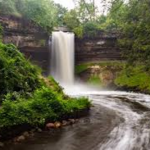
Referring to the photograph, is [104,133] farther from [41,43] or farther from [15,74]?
[41,43]

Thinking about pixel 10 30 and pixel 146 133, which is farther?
pixel 10 30

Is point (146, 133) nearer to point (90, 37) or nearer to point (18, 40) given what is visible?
point (18, 40)

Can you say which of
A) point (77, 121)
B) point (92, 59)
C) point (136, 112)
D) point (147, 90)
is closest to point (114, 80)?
point (92, 59)

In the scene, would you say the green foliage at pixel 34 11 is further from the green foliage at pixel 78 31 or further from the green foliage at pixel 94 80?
the green foliage at pixel 94 80

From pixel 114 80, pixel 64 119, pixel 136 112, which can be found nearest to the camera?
pixel 64 119

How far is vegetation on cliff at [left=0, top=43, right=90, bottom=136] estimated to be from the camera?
41.7ft

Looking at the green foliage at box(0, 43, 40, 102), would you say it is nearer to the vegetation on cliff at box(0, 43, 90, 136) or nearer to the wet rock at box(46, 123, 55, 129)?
the vegetation on cliff at box(0, 43, 90, 136)

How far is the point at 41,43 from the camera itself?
39562 millimetres

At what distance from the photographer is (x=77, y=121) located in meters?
15.6

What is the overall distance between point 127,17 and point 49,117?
7.48m

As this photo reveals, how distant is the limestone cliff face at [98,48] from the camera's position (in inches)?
1719

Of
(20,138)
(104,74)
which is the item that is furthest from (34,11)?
(20,138)

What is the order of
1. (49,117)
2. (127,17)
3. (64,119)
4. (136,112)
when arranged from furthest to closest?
(136,112), (127,17), (64,119), (49,117)

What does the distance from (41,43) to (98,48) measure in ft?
30.0
